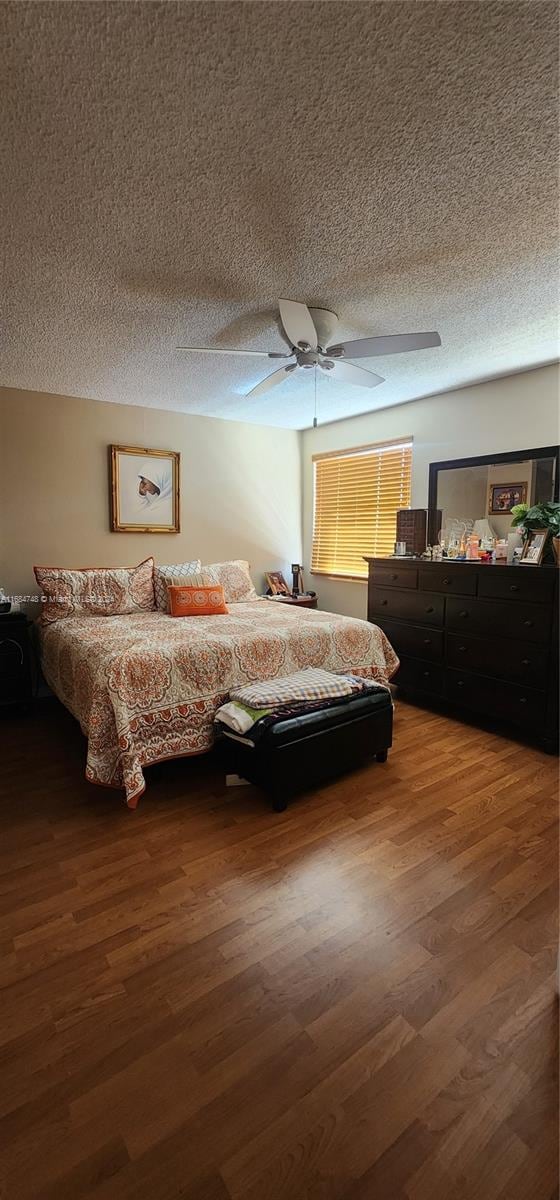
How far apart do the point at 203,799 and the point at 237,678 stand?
2.11ft

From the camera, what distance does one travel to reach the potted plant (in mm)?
2953

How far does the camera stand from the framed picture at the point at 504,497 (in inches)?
135

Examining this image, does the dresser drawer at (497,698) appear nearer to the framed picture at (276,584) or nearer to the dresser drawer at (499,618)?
the dresser drawer at (499,618)

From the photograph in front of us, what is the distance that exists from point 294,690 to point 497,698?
1.46 m

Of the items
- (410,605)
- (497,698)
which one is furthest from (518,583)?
(410,605)

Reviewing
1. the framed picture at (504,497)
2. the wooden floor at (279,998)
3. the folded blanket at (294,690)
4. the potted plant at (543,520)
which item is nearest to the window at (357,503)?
the framed picture at (504,497)

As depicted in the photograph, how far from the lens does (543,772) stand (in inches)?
106

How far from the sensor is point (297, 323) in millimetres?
2215

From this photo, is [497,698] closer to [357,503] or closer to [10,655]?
[357,503]

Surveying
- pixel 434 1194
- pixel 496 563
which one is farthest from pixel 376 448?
pixel 434 1194

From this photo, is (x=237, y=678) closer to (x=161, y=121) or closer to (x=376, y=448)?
(x=161, y=121)

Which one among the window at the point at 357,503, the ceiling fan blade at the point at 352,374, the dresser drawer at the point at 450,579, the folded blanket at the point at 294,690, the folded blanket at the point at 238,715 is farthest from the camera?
the window at the point at 357,503

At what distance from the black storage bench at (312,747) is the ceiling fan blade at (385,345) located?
1.77 metres

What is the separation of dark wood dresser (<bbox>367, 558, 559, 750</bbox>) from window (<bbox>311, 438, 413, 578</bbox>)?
78 centimetres
